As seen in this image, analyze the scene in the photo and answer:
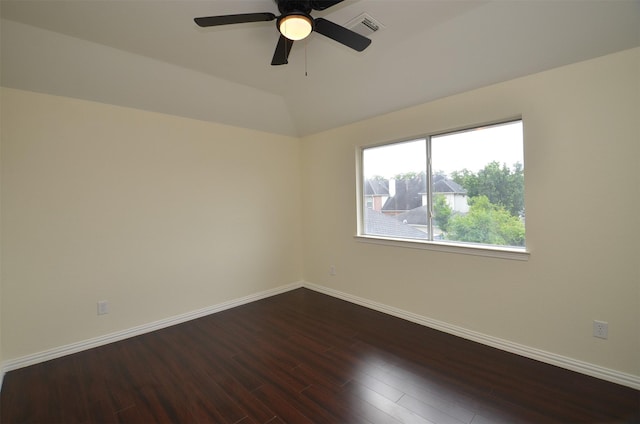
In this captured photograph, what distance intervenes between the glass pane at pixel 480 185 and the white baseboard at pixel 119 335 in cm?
270

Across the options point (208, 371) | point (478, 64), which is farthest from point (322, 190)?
point (208, 371)

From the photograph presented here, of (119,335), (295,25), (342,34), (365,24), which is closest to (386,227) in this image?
(365,24)

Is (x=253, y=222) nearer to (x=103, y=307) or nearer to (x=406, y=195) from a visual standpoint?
(x=103, y=307)

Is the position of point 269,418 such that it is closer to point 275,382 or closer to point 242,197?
point 275,382

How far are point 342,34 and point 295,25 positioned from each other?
329 millimetres

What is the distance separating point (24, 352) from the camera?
2422 mm

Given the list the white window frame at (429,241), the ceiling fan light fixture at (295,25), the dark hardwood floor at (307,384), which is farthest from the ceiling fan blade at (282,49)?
the dark hardwood floor at (307,384)

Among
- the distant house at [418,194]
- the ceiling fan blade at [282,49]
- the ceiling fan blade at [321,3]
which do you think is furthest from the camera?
the distant house at [418,194]

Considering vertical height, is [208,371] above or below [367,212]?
→ below

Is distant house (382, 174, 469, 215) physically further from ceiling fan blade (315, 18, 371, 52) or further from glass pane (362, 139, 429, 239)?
ceiling fan blade (315, 18, 371, 52)

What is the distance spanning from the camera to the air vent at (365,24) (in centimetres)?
218

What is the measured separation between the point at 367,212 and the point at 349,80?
66.0 inches

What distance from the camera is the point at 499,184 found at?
263cm

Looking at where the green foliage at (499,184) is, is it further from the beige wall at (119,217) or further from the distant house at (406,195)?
the beige wall at (119,217)
